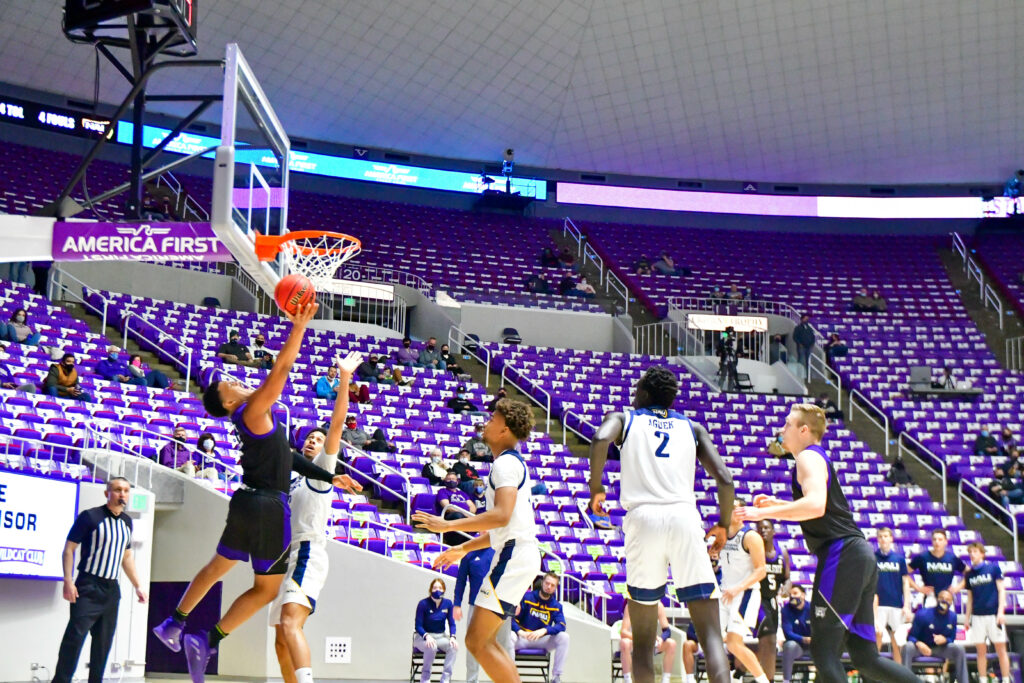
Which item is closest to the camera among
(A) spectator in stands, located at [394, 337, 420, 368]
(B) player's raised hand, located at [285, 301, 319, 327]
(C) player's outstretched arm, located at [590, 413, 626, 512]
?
(C) player's outstretched arm, located at [590, 413, 626, 512]

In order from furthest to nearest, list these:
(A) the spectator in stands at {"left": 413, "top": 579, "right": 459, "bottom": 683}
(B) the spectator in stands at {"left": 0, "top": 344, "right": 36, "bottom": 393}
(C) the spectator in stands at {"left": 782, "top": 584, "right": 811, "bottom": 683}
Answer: (B) the spectator in stands at {"left": 0, "top": 344, "right": 36, "bottom": 393} < (A) the spectator in stands at {"left": 413, "top": 579, "right": 459, "bottom": 683} < (C) the spectator in stands at {"left": 782, "top": 584, "right": 811, "bottom": 683}

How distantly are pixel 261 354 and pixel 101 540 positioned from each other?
41.7ft

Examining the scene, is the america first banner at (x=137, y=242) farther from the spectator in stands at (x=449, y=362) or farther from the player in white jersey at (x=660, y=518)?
the spectator in stands at (x=449, y=362)

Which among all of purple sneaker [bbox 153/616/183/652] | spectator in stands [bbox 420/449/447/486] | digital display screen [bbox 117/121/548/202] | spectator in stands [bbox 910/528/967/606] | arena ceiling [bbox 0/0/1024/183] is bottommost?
spectator in stands [bbox 910/528/967/606]

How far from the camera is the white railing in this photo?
1201 inches

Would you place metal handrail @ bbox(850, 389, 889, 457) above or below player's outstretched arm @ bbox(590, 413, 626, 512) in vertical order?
above

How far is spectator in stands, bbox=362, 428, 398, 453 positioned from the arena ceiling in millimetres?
11736

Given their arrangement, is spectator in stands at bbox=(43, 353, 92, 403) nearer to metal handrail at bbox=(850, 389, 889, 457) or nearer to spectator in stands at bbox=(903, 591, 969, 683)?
spectator in stands at bbox=(903, 591, 969, 683)

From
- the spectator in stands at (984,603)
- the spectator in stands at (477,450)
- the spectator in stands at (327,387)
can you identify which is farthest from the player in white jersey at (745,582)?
the spectator in stands at (327,387)

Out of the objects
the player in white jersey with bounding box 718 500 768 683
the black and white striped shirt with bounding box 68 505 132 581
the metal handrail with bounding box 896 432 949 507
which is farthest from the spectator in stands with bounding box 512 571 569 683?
the metal handrail with bounding box 896 432 949 507

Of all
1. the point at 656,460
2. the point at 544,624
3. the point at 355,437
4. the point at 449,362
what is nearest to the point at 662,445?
the point at 656,460

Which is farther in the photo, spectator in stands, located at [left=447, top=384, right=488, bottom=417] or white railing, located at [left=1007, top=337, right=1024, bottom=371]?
white railing, located at [left=1007, top=337, right=1024, bottom=371]

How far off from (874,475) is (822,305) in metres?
9.48

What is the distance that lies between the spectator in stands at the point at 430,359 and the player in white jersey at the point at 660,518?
18.8m
